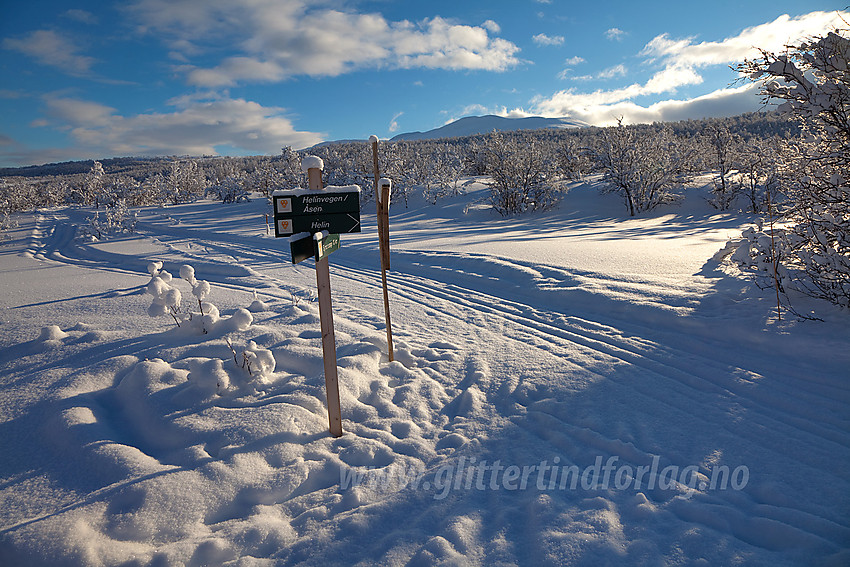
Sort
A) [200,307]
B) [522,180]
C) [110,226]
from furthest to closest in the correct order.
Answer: [110,226] → [522,180] → [200,307]

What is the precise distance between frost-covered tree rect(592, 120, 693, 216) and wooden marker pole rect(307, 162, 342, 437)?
18412 mm

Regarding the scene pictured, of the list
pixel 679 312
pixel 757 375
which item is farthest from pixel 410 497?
pixel 679 312

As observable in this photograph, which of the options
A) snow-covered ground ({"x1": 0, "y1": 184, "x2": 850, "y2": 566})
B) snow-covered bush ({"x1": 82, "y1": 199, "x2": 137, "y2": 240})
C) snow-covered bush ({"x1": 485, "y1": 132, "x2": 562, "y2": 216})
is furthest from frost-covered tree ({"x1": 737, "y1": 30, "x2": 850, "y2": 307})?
snow-covered bush ({"x1": 82, "y1": 199, "x2": 137, "y2": 240})

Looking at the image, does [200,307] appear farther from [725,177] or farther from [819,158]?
[725,177]

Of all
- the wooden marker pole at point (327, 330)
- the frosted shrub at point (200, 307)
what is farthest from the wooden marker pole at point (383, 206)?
the frosted shrub at point (200, 307)

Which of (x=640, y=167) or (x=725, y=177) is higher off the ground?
(x=640, y=167)

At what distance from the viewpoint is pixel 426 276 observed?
938cm

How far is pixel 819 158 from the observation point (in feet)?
15.1

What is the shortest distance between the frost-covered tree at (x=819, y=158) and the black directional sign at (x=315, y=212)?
206 inches

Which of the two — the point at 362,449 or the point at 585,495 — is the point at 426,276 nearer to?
the point at 362,449

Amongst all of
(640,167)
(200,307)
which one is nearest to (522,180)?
(640,167)

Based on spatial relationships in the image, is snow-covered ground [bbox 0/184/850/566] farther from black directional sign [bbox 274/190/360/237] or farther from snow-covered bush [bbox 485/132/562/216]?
snow-covered bush [bbox 485/132/562/216]

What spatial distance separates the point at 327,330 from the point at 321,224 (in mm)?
870

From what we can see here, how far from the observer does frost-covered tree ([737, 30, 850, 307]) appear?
4535 mm
